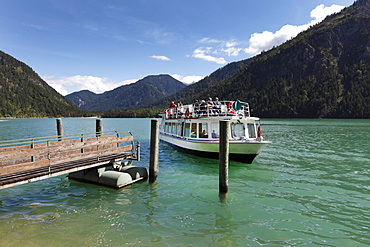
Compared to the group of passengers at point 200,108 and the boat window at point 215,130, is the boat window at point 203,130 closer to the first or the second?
the boat window at point 215,130

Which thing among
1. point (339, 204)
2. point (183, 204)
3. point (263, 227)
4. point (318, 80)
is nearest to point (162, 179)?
point (183, 204)

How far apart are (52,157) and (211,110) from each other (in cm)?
1366

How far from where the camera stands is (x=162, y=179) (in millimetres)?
16047

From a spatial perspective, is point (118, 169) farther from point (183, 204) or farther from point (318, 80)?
point (318, 80)

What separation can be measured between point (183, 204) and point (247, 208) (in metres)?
3.12

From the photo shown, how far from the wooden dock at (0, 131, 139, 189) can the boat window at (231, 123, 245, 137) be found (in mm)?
9477

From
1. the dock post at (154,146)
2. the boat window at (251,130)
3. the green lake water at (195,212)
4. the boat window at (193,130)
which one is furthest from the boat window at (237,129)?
the dock post at (154,146)

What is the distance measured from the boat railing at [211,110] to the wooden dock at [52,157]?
925 centimetres

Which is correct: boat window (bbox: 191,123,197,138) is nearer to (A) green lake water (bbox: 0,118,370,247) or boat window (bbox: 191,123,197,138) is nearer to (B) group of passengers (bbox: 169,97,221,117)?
(B) group of passengers (bbox: 169,97,221,117)

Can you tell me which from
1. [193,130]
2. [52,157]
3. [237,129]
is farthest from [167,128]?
[52,157]

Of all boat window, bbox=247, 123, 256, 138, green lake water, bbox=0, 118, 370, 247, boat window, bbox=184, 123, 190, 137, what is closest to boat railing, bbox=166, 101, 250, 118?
boat window, bbox=184, 123, 190, 137

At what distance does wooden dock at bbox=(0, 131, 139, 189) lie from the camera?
9602 millimetres

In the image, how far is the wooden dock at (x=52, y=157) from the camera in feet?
31.5

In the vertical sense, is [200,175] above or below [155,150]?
below
